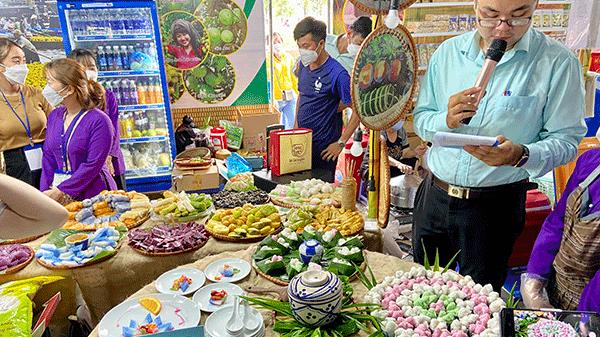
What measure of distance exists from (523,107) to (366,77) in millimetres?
662

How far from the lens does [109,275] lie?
2.21 meters

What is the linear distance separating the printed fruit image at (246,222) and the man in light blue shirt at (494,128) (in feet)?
2.52

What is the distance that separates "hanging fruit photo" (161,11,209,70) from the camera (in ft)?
19.6

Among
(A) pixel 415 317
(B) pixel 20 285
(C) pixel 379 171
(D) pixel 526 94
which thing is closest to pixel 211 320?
(A) pixel 415 317

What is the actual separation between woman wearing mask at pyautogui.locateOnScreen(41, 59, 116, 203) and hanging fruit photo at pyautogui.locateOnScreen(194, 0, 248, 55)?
11.1 feet

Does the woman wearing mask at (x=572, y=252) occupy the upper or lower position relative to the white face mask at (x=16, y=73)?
lower

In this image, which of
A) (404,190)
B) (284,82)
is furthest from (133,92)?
(404,190)

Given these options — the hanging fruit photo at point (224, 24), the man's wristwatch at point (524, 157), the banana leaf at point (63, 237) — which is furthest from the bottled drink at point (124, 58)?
the man's wristwatch at point (524, 157)

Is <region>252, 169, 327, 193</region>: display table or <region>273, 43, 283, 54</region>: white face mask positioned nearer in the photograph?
<region>252, 169, 327, 193</region>: display table

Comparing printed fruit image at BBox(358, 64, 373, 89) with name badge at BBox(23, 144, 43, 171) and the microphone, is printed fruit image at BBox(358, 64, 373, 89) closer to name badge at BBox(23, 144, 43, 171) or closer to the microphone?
the microphone

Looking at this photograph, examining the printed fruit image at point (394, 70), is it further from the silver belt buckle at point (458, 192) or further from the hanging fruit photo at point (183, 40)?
the hanging fruit photo at point (183, 40)

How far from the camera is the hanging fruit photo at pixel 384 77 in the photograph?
1.93 meters

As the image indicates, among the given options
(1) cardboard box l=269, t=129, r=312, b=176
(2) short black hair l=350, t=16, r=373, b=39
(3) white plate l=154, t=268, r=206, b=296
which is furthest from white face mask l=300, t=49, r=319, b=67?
(3) white plate l=154, t=268, r=206, b=296

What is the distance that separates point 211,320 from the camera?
1571 millimetres
